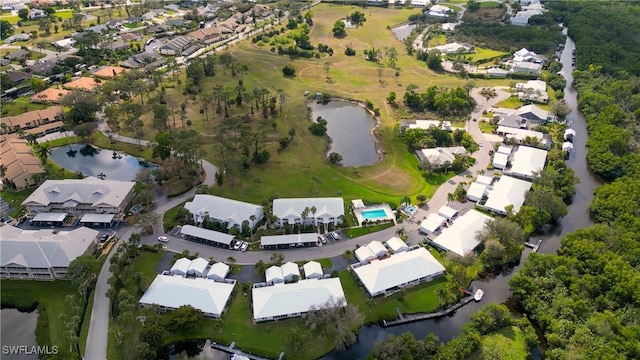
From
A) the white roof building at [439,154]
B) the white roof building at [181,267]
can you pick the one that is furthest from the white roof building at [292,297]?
the white roof building at [439,154]

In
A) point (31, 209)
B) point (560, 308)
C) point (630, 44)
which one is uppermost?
point (630, 44)

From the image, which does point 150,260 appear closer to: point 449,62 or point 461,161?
point 461,161

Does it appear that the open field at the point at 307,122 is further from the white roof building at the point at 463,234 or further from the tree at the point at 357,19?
the white roof building at the point at 463,234

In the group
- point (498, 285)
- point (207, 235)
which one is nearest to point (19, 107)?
point (207, 235)

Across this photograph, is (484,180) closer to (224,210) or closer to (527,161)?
(527,161)

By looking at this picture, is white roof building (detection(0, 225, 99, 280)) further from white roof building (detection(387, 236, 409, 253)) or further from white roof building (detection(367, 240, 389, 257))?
white roof building (detection(387, 236, 409, 253))

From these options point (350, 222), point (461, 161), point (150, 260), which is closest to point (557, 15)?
point (461, 161)

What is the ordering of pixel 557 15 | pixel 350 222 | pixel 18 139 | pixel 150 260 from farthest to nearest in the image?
1. pixel 557 15
2. pixel 18 139
3. pixel 350 222
4. pixel 150 260

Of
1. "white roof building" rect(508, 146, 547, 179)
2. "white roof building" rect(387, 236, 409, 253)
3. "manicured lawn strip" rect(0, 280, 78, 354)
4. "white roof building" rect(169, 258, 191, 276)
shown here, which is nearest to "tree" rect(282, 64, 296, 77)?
"white roof building" rect(508, 146, 547, 179)
